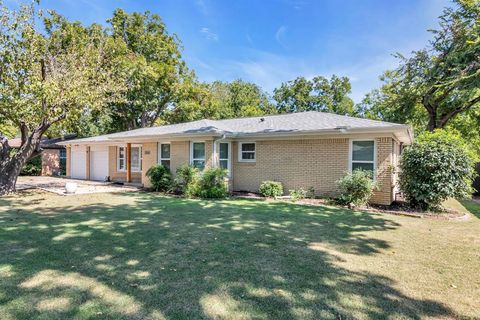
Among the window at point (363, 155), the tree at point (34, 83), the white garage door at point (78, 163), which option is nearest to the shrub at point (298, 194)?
the window at point (363, 155)

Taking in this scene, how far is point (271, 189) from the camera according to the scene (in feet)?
40.5

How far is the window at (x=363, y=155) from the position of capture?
35.8 feet

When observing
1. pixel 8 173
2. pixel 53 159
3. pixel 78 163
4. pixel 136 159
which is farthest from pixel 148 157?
pixel 53 159

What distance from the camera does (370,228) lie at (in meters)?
7.21

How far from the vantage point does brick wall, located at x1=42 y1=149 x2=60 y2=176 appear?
986 inches

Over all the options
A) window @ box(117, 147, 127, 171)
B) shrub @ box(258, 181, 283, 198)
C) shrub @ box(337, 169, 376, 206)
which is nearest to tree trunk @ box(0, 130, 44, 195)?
window @ box(117, 147, 127, 171)

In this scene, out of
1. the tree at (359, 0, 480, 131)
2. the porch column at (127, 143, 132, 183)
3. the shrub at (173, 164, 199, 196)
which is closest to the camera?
the tree at (359, 0, 480, 131)

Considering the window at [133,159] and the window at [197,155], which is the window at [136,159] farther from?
the window at [197,155]

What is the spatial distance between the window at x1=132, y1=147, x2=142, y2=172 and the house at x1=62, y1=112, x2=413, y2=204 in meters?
1.56

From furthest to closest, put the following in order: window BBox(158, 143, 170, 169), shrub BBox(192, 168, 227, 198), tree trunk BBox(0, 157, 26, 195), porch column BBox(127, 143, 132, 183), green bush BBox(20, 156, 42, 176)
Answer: green bush BBox(20, 156, 42, 176), porch column BBox(127, 143, 132, 183), window BBox(158, 143, 170, 169), tree trunk BBox(0, 157, 26, 195), shrub BBox(192, 168, 227, 198)

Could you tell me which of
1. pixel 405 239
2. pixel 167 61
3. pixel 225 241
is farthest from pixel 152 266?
pixel 167 61

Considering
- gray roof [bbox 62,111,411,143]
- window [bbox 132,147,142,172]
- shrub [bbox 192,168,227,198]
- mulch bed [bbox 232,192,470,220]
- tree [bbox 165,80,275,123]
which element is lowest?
mulch bed [bbox 232,192,470,220]

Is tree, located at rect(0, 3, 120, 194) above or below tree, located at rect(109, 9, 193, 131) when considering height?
below

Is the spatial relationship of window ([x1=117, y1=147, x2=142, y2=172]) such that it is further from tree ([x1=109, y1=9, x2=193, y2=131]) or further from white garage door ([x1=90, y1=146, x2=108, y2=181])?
tree ([x1=109, y1=9, x2=193, y2=131])
